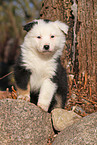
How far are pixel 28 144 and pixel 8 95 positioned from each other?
1350mm

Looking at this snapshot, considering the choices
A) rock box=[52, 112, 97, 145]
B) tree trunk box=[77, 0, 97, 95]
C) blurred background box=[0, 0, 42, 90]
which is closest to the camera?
rock box=[52, 112, 97, 145]

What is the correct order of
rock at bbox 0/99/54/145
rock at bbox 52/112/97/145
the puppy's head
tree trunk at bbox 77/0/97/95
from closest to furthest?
1. rock at bbox 52/112/97/145
2. rock at bbox 0/99/54/145
3. the puppy's head
4. tree trunk at bbox 77/0/97/95

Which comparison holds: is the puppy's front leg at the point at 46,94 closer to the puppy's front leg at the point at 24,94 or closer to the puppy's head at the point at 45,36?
the puppy's front leg at the point at 24,94

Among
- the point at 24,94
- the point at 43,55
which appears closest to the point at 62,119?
the point at 24,94

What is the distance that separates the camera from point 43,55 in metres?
3.61

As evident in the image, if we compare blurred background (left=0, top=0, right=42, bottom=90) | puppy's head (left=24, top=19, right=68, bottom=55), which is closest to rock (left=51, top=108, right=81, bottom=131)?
puppy's head (left=24, top=19, right=68, bottom=55)

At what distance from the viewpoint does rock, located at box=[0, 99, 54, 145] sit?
299 cm

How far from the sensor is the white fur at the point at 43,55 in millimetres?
3443

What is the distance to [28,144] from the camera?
9.95ft

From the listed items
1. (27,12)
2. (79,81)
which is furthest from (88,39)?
(27,12)

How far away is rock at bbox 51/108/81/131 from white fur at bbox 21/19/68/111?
8.1 inches

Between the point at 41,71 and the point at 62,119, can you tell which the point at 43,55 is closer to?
the point at 41,71

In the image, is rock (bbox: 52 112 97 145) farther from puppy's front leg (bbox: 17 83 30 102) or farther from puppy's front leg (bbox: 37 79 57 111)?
puppy's front leg (bbox: 17 83 30 102)

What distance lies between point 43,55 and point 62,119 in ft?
3.77
